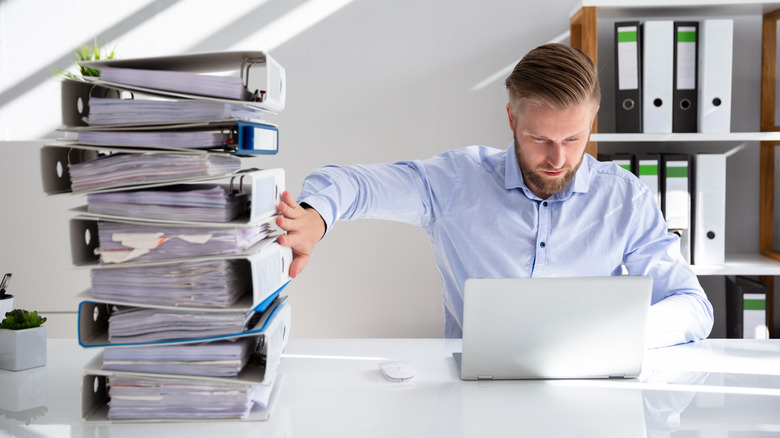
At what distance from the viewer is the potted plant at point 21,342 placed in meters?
1.21

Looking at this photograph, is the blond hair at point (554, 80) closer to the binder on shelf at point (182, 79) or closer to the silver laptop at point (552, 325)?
the silver laptop at point (552, 325)

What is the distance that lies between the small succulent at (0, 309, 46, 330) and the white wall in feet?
4.81

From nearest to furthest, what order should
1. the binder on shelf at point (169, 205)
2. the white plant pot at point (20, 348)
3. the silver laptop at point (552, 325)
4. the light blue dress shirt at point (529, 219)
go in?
the binder on shelf at point (169, 205) < the silver laptop at point (552, 325) < the white plant pot at point (20, 348) < the light blue dress shirt at point (529, 219)

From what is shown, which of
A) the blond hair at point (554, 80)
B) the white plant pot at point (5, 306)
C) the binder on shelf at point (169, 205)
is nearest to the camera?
the binder on shelf at point (169, 205)

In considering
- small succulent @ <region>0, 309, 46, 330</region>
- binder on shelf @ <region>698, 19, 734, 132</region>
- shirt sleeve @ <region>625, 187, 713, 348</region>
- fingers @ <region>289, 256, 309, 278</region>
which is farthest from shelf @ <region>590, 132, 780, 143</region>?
small succulent @ <region>0, 309, 46, 330</region>

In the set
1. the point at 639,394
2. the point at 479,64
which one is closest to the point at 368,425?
the point at 639,394

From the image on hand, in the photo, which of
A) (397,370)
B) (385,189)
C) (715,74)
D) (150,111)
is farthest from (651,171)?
(150,111)

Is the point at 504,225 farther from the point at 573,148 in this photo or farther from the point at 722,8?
the point at 722,8

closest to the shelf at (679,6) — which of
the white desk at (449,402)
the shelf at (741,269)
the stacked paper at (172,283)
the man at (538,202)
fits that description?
the man at (538,202)

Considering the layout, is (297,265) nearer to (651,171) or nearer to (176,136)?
(176,136)

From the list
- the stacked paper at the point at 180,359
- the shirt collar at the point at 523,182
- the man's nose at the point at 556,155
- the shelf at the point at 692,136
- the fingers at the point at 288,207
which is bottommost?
the stacked paper at the point at 180,359

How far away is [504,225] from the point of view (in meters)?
A: 1.69

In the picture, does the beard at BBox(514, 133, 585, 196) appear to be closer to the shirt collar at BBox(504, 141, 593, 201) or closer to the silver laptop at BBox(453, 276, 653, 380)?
the shirt collar at BBox(504, 141, 593, 201)

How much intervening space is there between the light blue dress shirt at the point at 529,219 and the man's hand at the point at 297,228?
36cm
